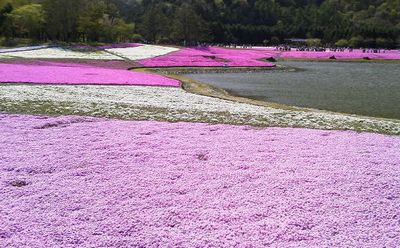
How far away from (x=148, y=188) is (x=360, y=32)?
14777 cm

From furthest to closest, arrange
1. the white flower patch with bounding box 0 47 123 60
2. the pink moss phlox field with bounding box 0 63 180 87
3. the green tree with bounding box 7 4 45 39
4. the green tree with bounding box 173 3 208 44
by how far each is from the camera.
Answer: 1. the green tree with bounding box 173 3 208 44
2. the green tree with bounding box 7 4 45 39
3. the white flower patch with bounding box 0 47 123 60
4. the pink moss phlox field with bounding box 0 63 180 87

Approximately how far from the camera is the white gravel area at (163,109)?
2288 cm

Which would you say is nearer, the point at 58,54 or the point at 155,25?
the point at 58,54

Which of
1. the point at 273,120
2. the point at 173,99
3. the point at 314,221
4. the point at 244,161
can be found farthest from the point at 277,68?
the point at 314,221

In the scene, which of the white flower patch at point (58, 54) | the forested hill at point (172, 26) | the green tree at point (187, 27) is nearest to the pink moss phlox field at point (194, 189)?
the white flower patch at point (58, 54)

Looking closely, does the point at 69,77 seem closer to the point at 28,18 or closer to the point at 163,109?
the point at 163,109

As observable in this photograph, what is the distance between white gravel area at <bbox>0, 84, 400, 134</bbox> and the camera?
75.0 feet

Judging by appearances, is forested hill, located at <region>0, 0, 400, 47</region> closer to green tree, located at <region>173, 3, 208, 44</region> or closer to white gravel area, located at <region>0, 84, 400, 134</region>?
green tree, located at <region>173, 3, 208, 44</region>

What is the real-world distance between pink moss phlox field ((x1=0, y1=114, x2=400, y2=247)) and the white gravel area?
132 inches

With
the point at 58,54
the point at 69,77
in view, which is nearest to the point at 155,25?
the point at 58,54

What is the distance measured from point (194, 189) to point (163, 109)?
45.7ft

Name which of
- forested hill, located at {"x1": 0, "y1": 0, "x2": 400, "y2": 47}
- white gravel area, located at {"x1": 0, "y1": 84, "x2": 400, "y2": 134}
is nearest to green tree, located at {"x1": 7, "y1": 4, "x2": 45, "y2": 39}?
forested hill, located at {"x1": 0, "y1": 0, "x2": 400, "y2": 47}

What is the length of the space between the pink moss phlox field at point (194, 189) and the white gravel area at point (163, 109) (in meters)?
3.36

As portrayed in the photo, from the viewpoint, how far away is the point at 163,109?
25.9 meters
